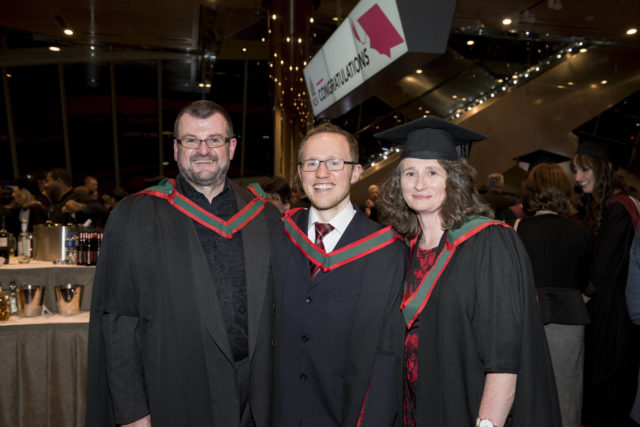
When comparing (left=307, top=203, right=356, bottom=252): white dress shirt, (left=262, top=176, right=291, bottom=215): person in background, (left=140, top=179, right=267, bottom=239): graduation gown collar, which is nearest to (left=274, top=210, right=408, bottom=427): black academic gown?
(left=307, top=203, right=356, bottom=252): white dress shirt

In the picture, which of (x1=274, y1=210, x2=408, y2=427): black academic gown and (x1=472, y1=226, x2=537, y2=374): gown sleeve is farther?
(x1=274, y1=210, x2=408, y2=427): black academic gown

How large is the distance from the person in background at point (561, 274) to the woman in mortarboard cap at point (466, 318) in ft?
4.82

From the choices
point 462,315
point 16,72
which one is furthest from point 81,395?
point 16,72

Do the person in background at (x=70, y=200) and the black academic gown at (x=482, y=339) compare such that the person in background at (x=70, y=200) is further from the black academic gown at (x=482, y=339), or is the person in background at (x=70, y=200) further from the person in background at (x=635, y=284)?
the person in background at (x=635, y=284)

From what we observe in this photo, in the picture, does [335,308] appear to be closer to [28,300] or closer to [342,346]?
[342,346]

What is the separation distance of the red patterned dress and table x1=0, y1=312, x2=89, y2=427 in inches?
88.9

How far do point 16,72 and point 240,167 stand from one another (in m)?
6.18

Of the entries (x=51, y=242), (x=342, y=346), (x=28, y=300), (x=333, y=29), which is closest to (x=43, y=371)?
(x=28, y=300)

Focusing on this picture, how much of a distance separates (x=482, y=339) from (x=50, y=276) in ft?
9.76

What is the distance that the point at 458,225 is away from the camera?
6.11 ft

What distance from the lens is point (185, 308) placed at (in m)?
2.01

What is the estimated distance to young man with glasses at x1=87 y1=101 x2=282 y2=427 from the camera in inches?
77.4

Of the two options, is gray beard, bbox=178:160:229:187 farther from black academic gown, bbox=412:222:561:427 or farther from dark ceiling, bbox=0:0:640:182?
dark ceiling, bbox=0:0:640:182

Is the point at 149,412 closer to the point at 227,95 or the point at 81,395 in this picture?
the point at 81,395
